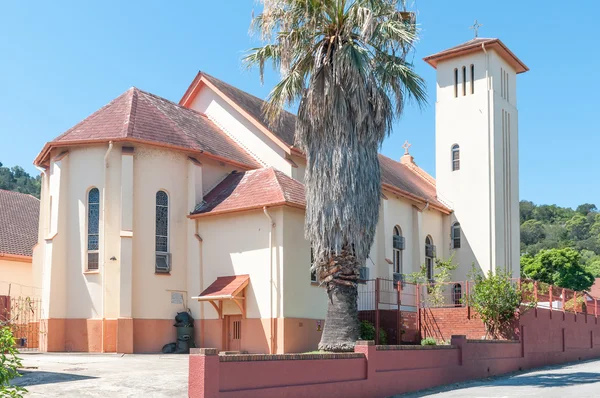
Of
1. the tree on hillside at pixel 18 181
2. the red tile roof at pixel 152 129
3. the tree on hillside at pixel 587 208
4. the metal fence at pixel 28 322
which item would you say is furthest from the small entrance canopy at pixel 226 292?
the tree on hillside at pixel 587 208

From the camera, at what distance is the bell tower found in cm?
3744

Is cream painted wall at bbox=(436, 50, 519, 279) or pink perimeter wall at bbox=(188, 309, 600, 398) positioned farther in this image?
cream painted wall at bbox=(436, 50, 519, 279)

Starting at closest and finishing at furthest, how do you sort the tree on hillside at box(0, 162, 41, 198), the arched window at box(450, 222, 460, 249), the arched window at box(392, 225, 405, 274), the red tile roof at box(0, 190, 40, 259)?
1. the red tile roof at box(0, 190, 40, 259)
2. the arched window at box(392, 225, 405, 274)
3. the arched window at box(450, 222, 460, 249)
4. the tree on hillside at box(0, 162, 41, 198)

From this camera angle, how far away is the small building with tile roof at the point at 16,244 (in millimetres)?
31531

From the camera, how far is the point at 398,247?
33938 mm

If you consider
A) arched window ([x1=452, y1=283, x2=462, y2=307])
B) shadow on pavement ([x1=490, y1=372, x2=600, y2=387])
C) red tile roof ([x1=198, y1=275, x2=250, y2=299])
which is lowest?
shadow on pavement ([x1=490, y1=372, x2=600, y2=387])

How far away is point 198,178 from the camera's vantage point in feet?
87.0

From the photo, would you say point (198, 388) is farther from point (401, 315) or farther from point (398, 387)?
point (401, 315)

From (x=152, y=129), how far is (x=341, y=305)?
1171 cm

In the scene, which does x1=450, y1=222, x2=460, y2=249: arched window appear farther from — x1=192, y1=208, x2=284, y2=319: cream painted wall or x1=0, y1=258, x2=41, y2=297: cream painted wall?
x1=0, y1=258, x2=41, y2=297: cream painted wall

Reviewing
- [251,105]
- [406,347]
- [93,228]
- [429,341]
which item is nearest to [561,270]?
[251,105]

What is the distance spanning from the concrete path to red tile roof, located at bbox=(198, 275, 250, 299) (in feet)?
11.4

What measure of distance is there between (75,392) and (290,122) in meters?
21.0

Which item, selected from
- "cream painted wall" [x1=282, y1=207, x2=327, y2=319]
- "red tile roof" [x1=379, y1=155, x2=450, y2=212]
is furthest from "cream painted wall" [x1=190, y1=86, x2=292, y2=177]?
"red tile roof" [x1=379, y1=155, x2=450, y2=212]
